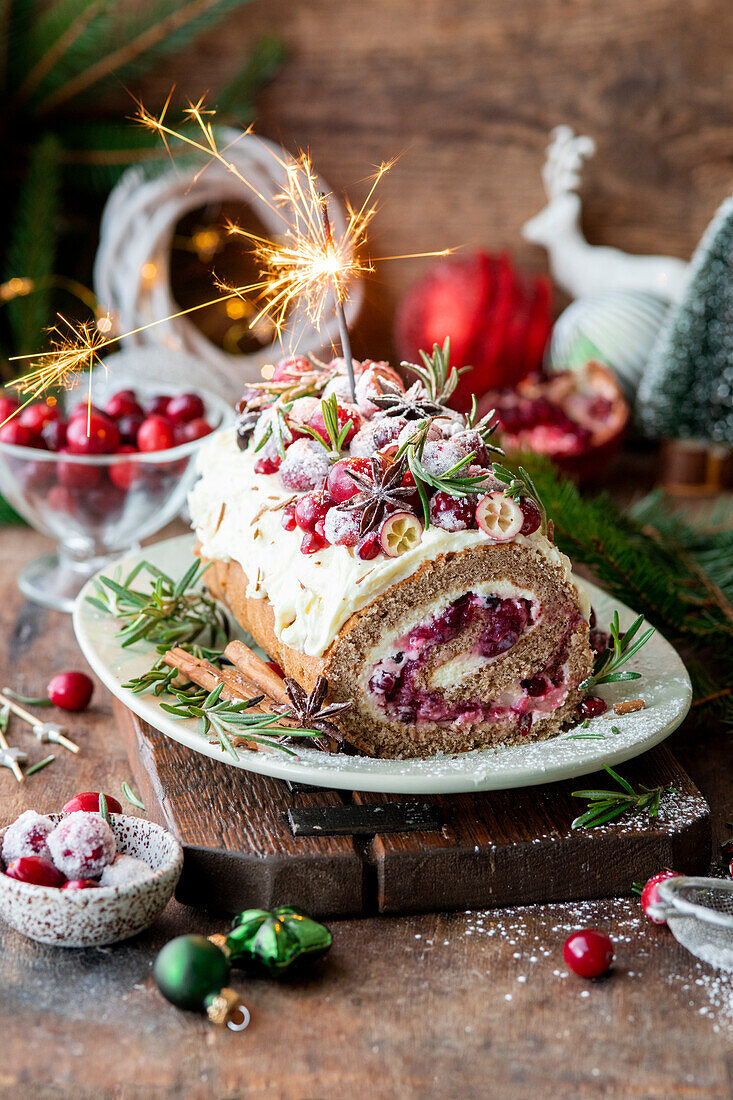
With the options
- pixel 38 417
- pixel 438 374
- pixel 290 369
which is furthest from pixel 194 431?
pixel 438 374

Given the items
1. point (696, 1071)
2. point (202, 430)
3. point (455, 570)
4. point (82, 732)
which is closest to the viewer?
point (696, 1071)

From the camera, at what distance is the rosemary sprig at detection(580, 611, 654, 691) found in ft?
5.98

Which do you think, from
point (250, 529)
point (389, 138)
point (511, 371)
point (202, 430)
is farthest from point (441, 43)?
point (250, 529)

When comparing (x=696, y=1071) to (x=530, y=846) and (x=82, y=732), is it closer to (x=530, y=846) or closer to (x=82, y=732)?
(x=530, y=846)

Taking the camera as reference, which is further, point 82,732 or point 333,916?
point 82,732

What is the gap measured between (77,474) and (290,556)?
0.88m

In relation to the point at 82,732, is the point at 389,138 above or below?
above

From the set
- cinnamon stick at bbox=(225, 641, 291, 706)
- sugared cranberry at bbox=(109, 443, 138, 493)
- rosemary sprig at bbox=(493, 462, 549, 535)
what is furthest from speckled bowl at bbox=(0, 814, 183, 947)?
sugared cranberry at bbox=(109, 443, 138, 493)

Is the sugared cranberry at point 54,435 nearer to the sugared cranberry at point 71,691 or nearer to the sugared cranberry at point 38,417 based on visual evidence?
the sugared cranberry at point 38,417

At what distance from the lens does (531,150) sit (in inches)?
143

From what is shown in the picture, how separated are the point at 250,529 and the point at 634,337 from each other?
1817 mm

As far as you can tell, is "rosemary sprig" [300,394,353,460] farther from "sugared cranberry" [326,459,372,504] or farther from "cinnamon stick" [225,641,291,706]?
"cinnamon stick" [225,641,291,706]

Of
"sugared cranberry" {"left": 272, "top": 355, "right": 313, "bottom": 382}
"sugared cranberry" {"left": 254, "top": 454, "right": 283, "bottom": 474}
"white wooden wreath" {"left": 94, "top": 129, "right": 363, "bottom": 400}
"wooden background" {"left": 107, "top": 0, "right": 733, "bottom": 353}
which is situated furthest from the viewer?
"wooden background" {"left": 107, "top": 0, "right": 733, "bottom": 353}

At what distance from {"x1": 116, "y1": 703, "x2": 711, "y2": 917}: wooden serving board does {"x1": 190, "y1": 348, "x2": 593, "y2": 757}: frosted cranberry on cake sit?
14cm
